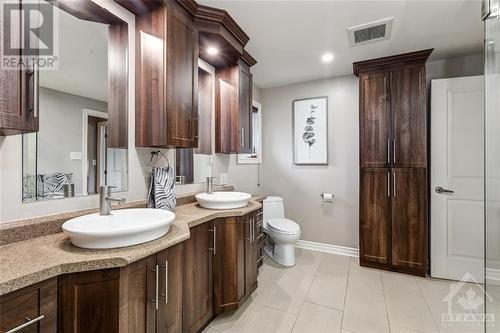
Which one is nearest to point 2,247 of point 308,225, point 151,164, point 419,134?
point 151,164

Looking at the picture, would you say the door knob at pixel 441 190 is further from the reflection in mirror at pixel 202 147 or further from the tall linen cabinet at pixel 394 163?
the reflection in mirror at pixel 202 147

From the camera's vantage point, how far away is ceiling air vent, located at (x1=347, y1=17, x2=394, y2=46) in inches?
77.3

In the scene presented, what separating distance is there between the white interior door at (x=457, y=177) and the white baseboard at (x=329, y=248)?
2.78 feet

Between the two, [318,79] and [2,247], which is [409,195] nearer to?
[318,79]

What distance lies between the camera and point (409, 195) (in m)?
2.55

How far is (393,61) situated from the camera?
8.43ft

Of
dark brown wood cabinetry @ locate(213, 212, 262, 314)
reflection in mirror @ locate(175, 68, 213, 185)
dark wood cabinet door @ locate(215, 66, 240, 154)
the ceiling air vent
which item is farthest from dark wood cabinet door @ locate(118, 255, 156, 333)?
the ceiling air vent

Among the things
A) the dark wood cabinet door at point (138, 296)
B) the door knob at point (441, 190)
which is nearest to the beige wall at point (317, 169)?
the door knob at point (441, 190)

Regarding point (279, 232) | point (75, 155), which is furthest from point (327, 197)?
point (75, 155)

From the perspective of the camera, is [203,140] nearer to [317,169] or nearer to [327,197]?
[317,169]

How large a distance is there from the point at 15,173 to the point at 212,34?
157cm

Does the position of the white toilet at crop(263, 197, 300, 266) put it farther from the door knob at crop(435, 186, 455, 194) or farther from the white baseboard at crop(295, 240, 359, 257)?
the door knob at crop(435, 186, 455, 194)

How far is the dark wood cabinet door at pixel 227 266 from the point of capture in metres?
1.75

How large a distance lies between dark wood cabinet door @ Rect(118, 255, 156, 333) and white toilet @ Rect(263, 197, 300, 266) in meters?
1.78
